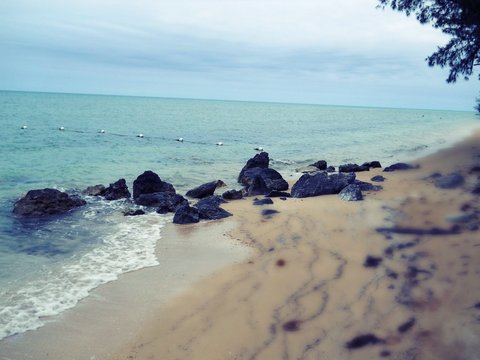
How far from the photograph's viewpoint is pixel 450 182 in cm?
1305

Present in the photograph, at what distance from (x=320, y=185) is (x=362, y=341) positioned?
899 centimetres

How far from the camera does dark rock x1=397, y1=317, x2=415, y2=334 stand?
538 centimetres

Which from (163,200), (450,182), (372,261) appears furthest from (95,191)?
(450,182)

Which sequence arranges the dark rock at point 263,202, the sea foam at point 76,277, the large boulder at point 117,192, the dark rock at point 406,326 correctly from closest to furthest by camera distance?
the dark rock at point 406,326
the sea foam at point 76,277
the dark rock at point 263,202
the large boulder at point 117,192

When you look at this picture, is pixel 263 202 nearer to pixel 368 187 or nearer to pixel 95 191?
pixel 368 187

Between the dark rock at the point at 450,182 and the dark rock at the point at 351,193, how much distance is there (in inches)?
103

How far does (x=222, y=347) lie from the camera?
17.5 feet

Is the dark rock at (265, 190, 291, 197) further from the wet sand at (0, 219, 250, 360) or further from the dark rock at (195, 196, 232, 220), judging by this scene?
the wet sand at (0, 219, 250, 360)

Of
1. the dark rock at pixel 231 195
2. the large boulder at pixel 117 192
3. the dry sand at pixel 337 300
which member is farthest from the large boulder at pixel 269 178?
the dry sand at pixel 337 300

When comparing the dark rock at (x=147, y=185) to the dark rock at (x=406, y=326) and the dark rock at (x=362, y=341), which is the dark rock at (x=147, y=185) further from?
the dark rock at (x=406, y=326)

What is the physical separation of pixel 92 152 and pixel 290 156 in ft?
46.2

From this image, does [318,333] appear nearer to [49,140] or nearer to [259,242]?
[259,242]

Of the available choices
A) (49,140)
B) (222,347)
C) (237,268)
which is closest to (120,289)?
(237,268)

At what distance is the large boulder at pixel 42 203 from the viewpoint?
12.3 meters
